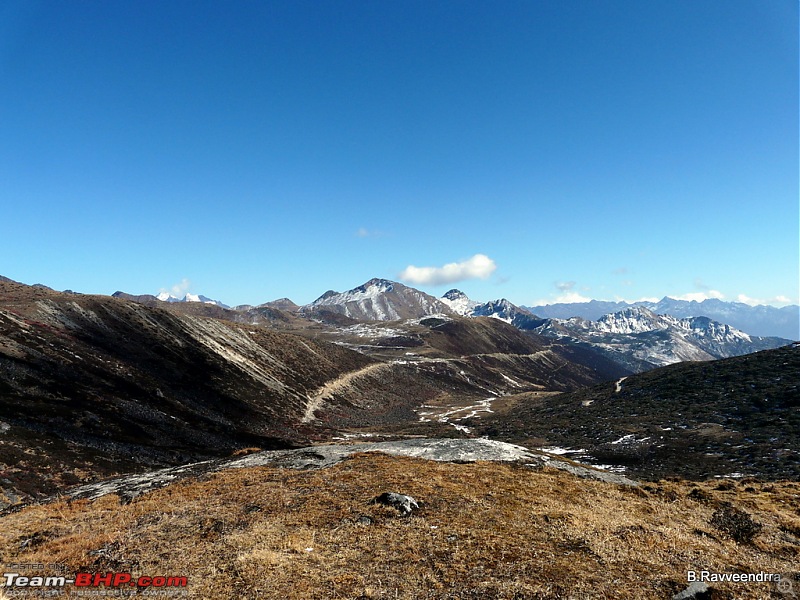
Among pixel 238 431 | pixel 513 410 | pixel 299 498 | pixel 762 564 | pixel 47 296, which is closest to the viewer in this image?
pixel 762 564

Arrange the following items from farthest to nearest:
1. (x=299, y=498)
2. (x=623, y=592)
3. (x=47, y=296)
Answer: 1. (x=47, y=296)
2. (x=299, y=498)
3. (x=623, y=592)

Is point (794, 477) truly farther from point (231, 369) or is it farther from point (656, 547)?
point (231, 369)

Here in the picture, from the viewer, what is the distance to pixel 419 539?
17.6 meters

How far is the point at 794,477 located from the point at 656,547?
3762 centimetres

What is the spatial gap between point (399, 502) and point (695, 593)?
43.8 ft

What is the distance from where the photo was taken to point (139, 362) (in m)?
89.2

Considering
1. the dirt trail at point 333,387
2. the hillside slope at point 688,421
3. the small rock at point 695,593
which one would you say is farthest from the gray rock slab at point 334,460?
the dirt trail at point 333,387

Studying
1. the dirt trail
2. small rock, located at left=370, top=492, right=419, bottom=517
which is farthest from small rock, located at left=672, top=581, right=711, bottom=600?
the dirt trail

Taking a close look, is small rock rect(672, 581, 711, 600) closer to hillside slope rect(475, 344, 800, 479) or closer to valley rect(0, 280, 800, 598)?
valley rect(0, 280, 800, 598)

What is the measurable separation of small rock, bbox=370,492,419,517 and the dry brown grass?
0.73 metres

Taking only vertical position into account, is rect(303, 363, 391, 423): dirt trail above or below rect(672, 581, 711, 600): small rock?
below

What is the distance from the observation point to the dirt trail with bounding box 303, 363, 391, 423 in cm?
11439

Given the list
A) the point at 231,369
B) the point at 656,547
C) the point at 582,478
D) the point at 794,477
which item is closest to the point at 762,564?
the point at 656,547

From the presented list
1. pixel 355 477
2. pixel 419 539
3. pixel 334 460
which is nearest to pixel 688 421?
pixel 334 460
